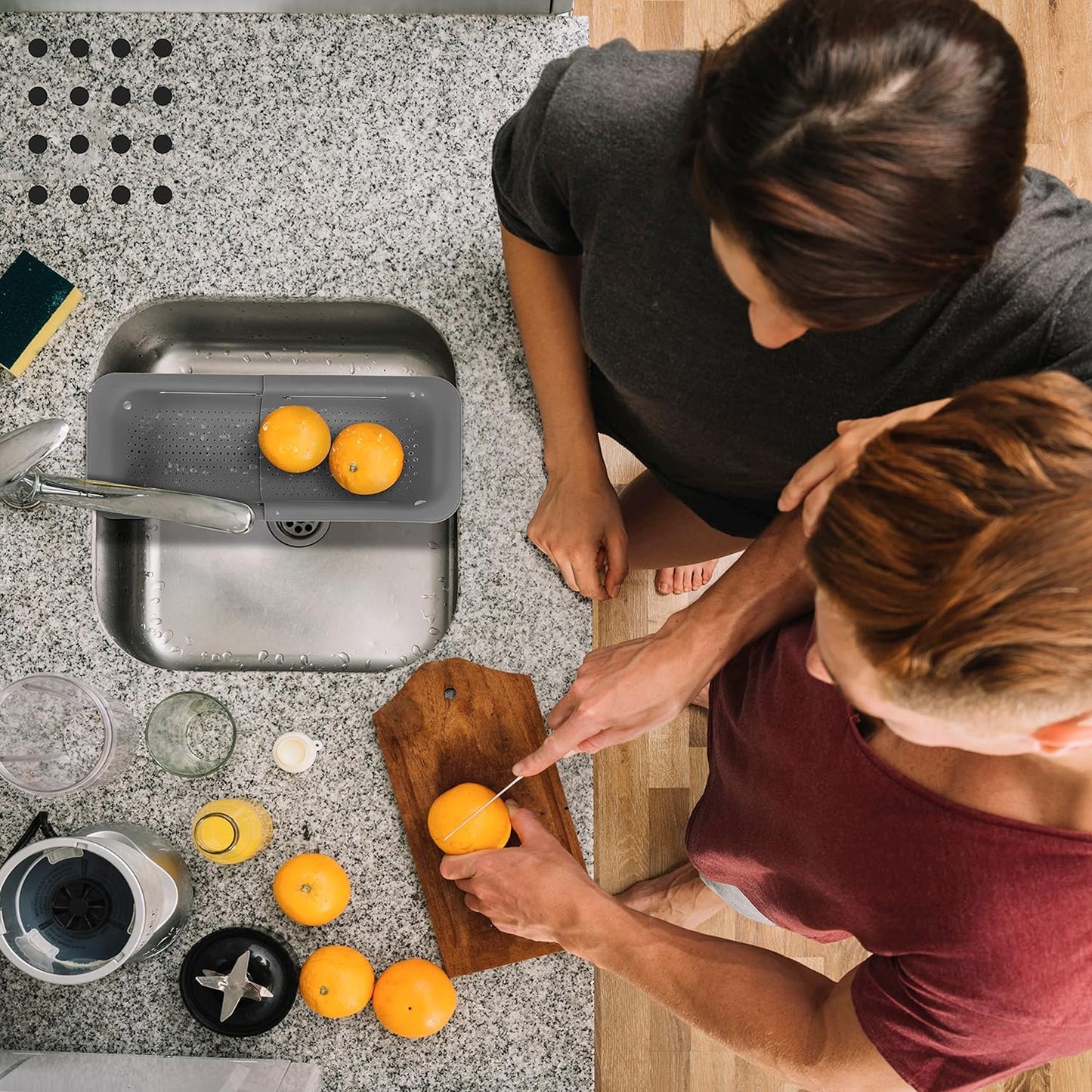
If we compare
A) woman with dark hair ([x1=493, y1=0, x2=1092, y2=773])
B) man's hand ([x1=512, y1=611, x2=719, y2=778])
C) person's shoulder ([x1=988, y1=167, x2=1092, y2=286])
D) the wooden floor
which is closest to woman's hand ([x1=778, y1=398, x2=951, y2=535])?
woman with dark hair ([x1=493, y1=0, x2=1092, y2=773])

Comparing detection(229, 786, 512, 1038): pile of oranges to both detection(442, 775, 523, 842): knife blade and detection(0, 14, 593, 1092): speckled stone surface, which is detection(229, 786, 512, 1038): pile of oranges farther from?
detection(0, 14, 593, 1092): speckled stone surface

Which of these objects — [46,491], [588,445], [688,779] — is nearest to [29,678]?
[46,491]

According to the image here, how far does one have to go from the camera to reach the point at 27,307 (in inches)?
37.6

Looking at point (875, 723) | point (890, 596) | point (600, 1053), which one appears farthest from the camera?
point (600, 1053)

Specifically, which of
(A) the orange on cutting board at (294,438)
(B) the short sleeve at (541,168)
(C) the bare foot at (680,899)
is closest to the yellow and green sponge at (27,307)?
(A) the orange on cutting board at (294,438)

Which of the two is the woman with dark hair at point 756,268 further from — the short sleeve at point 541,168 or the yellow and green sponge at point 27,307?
the yellow and green sponge at point 27,307

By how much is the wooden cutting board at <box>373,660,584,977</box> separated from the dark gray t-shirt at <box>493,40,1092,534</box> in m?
0.35

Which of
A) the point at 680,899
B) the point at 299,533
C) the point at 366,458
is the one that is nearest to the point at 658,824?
the point at 680,899

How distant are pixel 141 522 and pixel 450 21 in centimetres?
70

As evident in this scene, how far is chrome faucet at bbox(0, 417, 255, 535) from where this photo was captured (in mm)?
835

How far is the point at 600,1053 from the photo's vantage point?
5.37 ft

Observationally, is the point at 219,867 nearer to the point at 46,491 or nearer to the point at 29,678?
the point at 29,678

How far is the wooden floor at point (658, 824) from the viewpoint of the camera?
1641mm

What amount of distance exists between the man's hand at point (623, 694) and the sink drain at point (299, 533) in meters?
0.44
